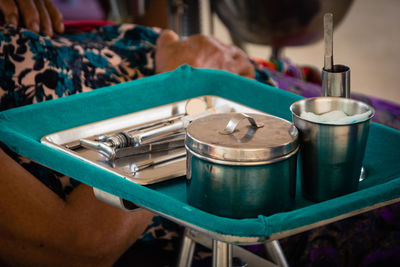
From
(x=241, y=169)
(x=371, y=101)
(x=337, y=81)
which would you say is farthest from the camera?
(x=371, y=101)

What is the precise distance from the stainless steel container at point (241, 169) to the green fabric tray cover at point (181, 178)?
0.08ft

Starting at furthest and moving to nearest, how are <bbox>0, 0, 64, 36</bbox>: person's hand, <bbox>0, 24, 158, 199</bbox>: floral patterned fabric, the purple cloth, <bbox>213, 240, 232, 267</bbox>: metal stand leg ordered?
the purple cloth < <bbox>0, 0, 64, 36</bbox>: person's hand < <bbox>0, 24, 158, 199</bbox>: floral patterned fabric < <bbox>213, 240, 232, 267</bbox>: metal stand leg

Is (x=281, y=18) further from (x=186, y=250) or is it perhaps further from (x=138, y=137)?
(x=138, y=137)

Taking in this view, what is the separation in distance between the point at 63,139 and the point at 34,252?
0.28 meters

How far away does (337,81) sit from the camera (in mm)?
641

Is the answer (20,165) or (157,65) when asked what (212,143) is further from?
(157,65)

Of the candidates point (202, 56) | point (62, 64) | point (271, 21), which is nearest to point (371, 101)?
point (202, 56)

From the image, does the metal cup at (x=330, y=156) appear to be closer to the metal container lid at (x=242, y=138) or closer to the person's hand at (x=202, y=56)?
the metal container lid at (x=242, y=138)

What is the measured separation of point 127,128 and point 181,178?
194 millimetres

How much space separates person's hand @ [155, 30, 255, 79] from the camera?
123cm


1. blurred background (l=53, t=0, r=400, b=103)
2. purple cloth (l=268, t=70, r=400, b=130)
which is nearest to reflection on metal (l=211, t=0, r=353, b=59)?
blurred background (l=53, t=0, r=400, b=103)

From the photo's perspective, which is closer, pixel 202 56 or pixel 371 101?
pixel 202 56

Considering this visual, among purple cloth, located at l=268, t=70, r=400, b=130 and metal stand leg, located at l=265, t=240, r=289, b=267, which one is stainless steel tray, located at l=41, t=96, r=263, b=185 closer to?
metal stand leg, located at l=265, t=240, r=289, b=267

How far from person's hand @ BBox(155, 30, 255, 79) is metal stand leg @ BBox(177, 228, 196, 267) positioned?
426 millimetres
